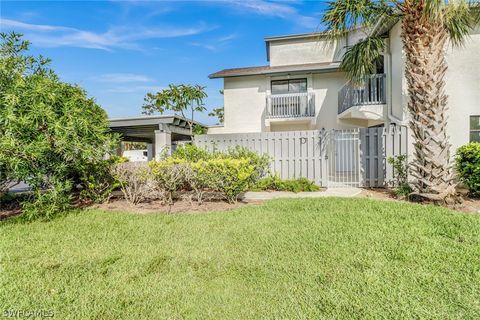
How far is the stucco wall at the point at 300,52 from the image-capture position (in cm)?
1952

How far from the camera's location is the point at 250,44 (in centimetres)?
1819

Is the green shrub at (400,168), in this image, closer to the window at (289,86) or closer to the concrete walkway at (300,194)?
the concrete walkway at (300,194)

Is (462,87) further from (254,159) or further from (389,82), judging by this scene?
(254,159)

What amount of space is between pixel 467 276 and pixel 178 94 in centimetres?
1483

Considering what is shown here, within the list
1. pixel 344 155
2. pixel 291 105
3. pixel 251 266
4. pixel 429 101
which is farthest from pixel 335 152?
pixel 251 266

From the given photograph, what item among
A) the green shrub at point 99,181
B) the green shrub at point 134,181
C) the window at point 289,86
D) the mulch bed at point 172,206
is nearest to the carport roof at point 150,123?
the green shrub at point 99,181

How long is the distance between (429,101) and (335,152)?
406cm

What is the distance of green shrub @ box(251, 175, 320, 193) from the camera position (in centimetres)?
979

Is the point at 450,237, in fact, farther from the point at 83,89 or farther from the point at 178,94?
the point at 178,94

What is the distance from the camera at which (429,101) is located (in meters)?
7.22

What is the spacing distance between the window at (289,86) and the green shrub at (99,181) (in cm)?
1323

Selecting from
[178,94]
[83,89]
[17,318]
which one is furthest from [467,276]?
[178,94]

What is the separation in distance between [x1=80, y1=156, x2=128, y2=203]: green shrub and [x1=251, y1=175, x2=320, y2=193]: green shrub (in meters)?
4.81

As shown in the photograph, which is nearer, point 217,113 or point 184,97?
point 184,97
